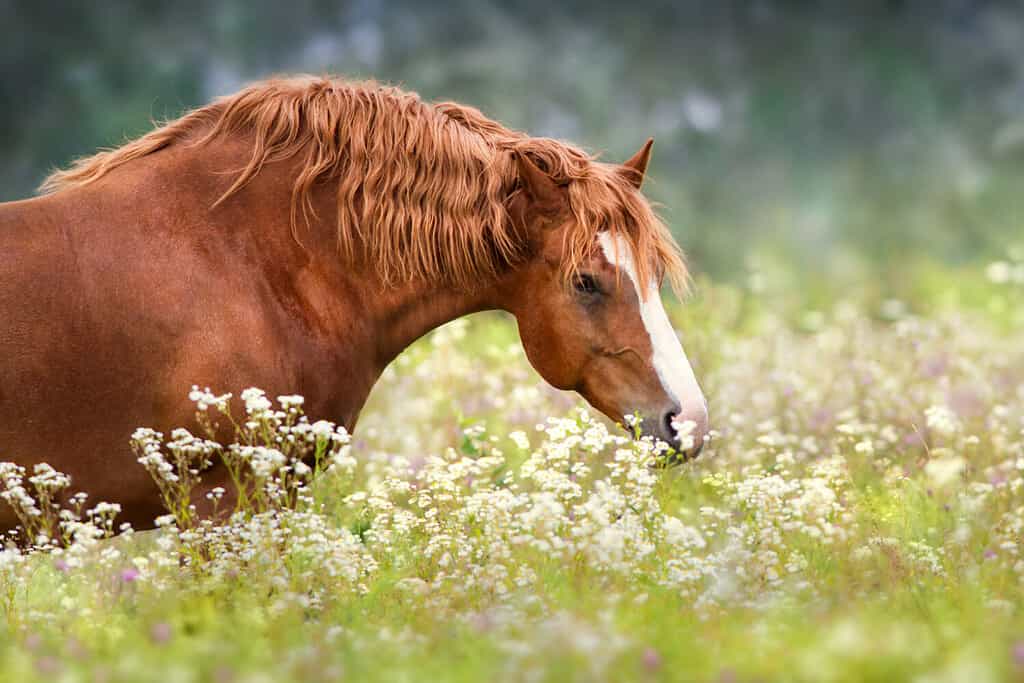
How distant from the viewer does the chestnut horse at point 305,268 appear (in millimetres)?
3865

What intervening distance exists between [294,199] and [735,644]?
2.35 m

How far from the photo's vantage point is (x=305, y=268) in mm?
4184

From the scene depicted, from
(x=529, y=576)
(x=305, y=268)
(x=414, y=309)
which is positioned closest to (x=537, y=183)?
(x=414, y=309)

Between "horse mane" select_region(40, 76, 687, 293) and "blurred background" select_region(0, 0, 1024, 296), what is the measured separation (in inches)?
432

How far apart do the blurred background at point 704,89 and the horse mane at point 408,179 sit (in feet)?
36.0

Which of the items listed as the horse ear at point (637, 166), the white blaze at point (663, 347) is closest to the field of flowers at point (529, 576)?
the white blaze at point (663, 347)

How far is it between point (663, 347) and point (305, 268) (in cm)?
135

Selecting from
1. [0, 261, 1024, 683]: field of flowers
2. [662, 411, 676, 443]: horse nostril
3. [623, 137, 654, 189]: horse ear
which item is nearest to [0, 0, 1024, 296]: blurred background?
[623, 137, 654, 189]: horse ear

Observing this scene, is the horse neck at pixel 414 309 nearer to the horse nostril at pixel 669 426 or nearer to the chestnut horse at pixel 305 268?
the chestnut horse at pixel 305 268

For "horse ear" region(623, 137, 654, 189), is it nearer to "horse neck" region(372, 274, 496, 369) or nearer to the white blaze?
the white blaze

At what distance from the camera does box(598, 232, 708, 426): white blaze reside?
4.13m

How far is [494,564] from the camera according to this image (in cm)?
376

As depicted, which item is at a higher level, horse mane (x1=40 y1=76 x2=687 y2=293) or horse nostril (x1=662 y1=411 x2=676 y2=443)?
horse mane (x1=40 y1=76 x2=687 y2=293)

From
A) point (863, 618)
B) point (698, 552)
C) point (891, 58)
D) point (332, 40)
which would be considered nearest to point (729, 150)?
point (891, 58)
